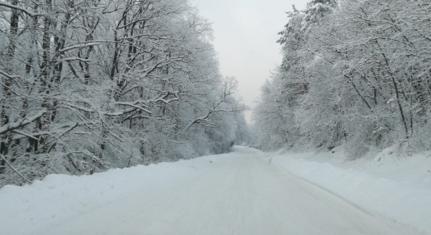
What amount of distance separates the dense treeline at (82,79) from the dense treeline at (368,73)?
27.4 feet

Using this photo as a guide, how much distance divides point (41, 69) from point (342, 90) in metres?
17.1

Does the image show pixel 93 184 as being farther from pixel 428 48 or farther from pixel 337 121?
pixel 337 121

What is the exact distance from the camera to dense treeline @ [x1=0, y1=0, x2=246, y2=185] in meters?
9.26

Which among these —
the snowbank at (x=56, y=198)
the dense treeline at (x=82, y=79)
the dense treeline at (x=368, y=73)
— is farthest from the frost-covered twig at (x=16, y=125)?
the dense treeline at (x=368, y=73)

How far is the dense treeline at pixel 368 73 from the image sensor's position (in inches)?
447

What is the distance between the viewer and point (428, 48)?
1029 cm

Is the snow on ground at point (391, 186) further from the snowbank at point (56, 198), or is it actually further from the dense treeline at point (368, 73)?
the snowbank at point (56, 198)

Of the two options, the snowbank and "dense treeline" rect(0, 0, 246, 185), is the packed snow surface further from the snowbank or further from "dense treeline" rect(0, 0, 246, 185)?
"dense treeline" rect(0, 0, 246, 185)

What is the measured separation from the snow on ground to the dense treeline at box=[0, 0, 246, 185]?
832 centimetres

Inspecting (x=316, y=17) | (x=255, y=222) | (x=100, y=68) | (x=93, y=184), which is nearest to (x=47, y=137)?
(x=93, y=184)

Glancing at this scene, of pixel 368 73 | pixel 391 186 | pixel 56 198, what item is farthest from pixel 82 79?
pixel 368 73

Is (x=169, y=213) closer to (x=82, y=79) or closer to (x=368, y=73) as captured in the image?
(x=82, y=79)

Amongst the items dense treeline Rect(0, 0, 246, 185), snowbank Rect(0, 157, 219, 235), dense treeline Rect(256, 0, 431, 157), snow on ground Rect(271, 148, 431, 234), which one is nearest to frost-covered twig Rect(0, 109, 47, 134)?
dense treeline Rect(0, 0, 246, 185)

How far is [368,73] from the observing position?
1822 centimetres
